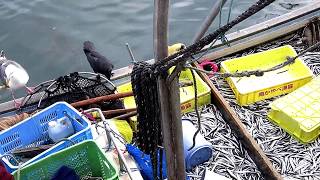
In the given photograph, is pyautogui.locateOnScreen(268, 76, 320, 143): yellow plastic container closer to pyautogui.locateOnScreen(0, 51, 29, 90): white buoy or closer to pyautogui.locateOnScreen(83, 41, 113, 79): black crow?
pyautogui.locateOnScreen(83, 41, 113, 79): black crow

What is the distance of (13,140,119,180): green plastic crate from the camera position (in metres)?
3.72

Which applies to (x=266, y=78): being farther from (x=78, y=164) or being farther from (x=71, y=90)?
(x=78, y=164)

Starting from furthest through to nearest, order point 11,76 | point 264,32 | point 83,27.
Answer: point 83,27 < point 264,32 < point 11,76

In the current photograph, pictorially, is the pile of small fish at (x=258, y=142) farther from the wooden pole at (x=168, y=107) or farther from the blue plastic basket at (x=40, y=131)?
the wooden pole at (x=168, y=107)

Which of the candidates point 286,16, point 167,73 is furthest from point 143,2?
point 167,73

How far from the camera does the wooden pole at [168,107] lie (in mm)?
2285

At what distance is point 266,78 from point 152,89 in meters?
3.37

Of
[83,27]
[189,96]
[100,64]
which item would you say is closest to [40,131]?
[100,64]

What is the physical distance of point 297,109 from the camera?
5.02m

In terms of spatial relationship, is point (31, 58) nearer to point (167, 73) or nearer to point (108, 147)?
point (108, 147)

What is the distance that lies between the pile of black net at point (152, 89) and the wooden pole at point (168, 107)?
0.05 meters

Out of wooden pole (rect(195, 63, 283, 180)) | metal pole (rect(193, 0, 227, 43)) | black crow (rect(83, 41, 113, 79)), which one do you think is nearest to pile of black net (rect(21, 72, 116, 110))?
black crow (rect(83, 41, 113, 79))

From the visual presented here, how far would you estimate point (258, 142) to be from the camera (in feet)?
16.4

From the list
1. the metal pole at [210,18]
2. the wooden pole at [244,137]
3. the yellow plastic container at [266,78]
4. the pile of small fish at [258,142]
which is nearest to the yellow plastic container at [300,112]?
the pile of small fish at [258,142]
